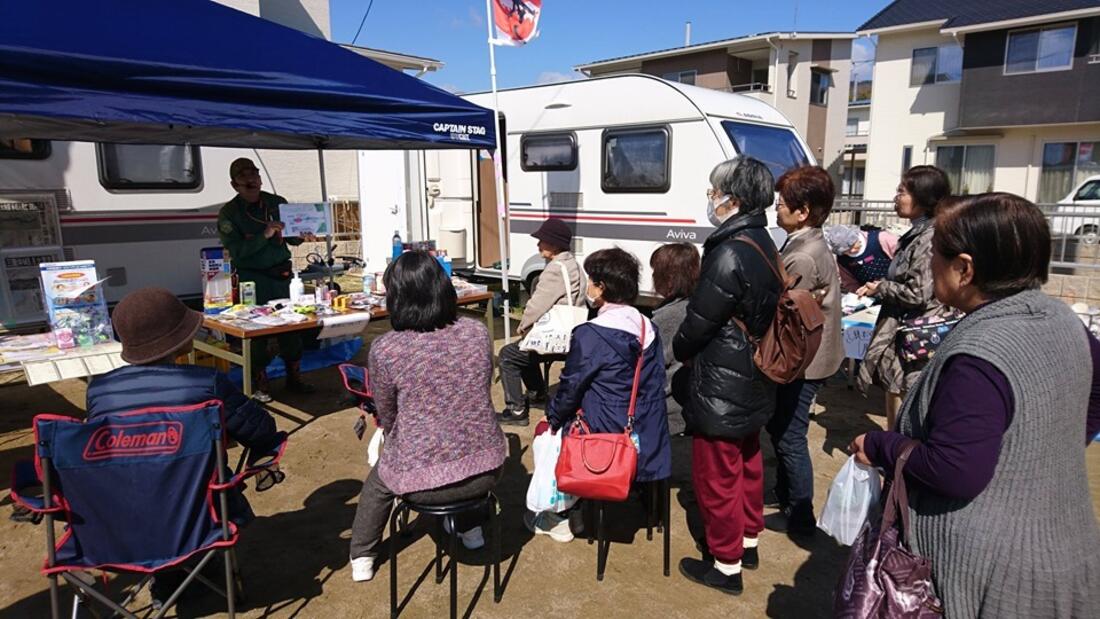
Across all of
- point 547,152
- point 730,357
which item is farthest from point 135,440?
point 547,152

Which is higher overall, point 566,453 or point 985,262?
point 985,262

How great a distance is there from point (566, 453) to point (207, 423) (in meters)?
1.33

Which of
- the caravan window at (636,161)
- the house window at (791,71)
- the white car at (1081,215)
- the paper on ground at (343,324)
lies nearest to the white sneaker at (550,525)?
the paper on ground at (343,324)

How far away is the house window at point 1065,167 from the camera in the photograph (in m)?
17.5

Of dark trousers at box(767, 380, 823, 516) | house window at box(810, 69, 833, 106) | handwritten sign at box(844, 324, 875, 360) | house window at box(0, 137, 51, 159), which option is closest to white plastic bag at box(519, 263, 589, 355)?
dark trousers at box(767, 380, 823, 516)

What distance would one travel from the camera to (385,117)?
4566mm

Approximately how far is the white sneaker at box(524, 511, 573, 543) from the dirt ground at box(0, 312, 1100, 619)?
0.05 m

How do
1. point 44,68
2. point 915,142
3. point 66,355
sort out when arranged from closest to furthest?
point 44,68
point 66,355
point 915,142

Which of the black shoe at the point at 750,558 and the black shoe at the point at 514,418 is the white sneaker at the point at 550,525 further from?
the black shoe at the point at 514,418

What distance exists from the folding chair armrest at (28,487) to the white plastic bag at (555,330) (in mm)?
2458

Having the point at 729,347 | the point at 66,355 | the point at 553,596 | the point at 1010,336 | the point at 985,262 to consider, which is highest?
the point at 985,262

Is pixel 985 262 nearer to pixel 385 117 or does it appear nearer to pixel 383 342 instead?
pixel 383 342

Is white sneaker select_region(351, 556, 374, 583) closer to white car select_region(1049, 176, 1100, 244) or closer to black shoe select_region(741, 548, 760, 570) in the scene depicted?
black shoe select_region(741, 548, 760, 570)

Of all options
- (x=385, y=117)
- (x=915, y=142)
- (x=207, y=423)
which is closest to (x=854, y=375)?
(x=385, y=117)
